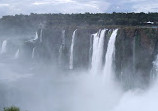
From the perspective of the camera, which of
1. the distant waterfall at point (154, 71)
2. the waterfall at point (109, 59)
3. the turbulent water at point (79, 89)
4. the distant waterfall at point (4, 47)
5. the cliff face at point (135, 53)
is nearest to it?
the turbulent water at point (79, 89)

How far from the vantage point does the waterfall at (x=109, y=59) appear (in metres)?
31.9

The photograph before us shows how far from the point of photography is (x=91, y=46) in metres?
36.8

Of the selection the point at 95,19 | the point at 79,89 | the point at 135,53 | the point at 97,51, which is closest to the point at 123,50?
the point at 135,53

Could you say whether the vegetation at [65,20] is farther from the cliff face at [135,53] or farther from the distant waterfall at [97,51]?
the cliff face at [135,53]

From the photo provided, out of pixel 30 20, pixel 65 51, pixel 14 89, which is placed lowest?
pixel 14 89

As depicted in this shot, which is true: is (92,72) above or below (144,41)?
below

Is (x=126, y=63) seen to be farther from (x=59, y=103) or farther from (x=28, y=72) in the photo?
(x=28, y=72)

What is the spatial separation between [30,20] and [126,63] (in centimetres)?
3718

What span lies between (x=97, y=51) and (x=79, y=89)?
4.71 meters

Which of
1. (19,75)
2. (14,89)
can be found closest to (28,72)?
(19,75)

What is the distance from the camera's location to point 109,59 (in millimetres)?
32656

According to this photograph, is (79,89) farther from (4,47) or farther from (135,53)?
(4,47)

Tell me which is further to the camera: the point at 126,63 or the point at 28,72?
the point at 28,72

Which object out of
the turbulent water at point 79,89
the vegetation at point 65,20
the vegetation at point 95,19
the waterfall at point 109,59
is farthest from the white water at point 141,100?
the vegetation at point 65,20
